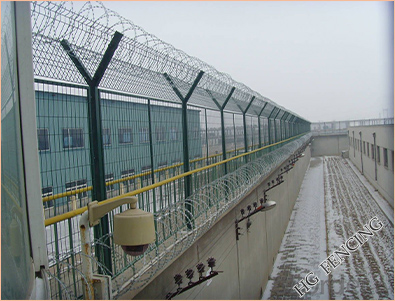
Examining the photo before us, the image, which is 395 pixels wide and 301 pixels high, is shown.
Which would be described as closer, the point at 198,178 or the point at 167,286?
the point at 167,286

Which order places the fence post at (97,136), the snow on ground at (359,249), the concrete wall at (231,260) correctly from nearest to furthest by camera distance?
the fence post at (97,136) < the concrete wall at (231,260) < the snow on ground at (359,249)

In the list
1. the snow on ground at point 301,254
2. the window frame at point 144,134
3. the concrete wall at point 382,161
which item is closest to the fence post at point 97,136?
the window frame at point 144,134

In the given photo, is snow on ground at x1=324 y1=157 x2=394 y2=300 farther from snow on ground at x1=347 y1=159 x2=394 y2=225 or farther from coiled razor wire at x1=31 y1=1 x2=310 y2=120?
coiled razor wire at x1=31 y1=1 x2=310 y2=120

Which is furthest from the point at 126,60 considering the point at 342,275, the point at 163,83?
the point at 342,275

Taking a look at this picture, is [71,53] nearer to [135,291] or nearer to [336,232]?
[135,291]

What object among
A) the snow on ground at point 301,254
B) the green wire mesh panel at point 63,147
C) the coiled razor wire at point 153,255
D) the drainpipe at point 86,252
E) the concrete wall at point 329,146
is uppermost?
the green wire mesh panel at point 63,147

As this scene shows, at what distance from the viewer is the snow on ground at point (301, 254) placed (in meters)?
9.27

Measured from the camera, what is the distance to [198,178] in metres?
6.22

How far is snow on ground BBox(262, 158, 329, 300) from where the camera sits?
927 centimetres

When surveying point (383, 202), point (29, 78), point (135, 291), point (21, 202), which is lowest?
point (383, 202)

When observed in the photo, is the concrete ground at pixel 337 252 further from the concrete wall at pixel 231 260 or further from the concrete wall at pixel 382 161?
the concrete wall at pixel 382 161

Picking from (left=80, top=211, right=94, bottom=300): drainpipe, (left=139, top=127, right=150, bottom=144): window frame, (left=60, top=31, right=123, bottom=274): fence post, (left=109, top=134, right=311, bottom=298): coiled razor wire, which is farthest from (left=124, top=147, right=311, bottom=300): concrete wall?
(left=139, top=127, right=150, bottom=144): window frame

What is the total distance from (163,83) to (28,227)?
354 cm

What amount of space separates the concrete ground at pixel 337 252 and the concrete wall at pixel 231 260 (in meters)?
0.67
